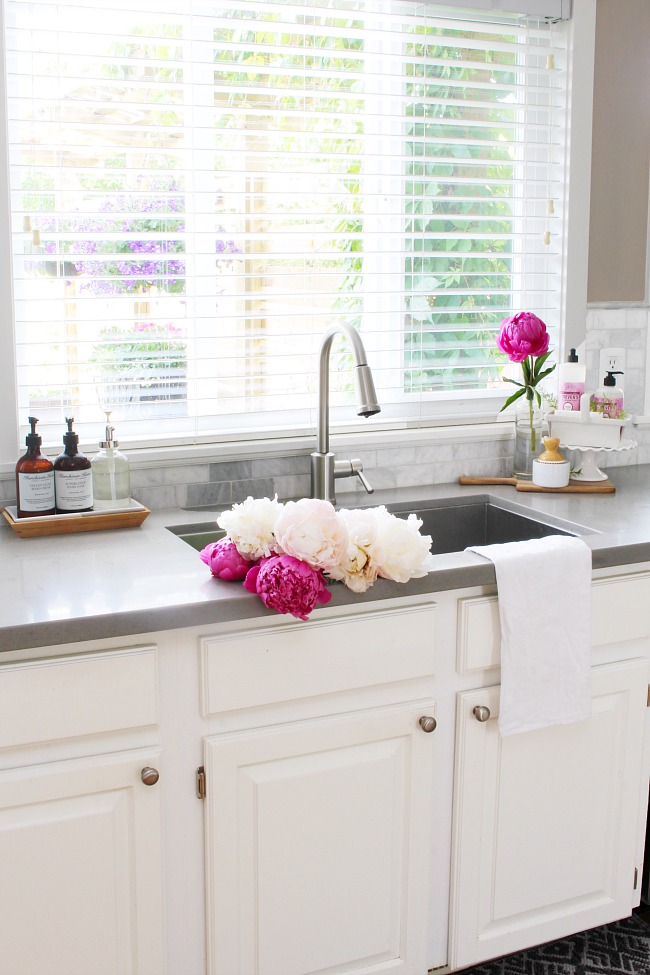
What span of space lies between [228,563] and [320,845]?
511 millimetres

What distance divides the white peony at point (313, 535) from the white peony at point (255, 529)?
1.8 inches

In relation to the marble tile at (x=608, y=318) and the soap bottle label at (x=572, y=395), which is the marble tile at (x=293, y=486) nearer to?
the soap bottle label at (x=572, y=395)

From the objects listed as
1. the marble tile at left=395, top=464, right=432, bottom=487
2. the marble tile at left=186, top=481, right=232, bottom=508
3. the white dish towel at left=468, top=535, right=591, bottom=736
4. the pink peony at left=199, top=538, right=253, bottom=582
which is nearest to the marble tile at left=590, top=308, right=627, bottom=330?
the marble tile at left=395, top=464, right=432, bottom=487

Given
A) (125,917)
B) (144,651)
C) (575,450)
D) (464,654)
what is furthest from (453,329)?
(125,917)

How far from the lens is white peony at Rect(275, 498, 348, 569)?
151cm

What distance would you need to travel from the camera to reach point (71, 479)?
1937 millimetres

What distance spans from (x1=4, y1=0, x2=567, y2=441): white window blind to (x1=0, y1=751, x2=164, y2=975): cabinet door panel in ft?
2.82

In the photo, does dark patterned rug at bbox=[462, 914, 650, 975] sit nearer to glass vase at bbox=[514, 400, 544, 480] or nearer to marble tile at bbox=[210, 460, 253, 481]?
glass vase at bbox=[514, 400, 544, 480]

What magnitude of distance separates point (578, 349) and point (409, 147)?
26.5 inches

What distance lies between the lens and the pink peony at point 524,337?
7.68ft

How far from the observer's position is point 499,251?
2559 mm

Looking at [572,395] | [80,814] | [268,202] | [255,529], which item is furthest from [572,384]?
[80,814]

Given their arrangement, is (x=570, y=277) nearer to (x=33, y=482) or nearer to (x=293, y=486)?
(x=293, y=486)

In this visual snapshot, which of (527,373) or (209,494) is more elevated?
(527,373)
